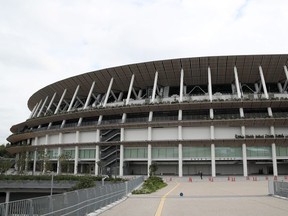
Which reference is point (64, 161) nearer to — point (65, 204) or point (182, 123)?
point (182, 123)

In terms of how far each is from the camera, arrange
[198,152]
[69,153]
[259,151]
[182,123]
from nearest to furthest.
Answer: [259,151] → [182,123] → [198,152] → [69,153]

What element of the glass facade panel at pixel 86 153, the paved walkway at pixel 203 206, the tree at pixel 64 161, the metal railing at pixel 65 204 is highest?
the glass facade panel at pixel 86 153

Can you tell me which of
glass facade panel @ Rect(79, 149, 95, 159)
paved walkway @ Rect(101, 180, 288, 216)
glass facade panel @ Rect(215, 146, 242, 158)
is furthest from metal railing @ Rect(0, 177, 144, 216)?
glass facade panel @ Rect(79, 149, 95, 159)

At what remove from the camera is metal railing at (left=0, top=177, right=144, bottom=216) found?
8.15 m

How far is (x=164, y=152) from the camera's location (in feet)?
193

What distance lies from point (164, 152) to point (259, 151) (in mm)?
16280

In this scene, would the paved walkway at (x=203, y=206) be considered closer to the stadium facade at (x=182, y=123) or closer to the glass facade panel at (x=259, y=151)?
the stadium facade at (x=182, y=123)

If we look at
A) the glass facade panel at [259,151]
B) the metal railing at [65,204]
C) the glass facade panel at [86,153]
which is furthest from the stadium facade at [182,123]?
the metal railing at [65,204]

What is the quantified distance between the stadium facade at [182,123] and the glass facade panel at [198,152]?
0.17 meters

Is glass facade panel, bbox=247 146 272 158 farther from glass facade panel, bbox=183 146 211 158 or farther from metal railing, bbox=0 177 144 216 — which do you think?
metal railing, bbox=0 177 144 216

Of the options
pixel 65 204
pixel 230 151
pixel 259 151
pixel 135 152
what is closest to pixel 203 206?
A: pixel 65 204

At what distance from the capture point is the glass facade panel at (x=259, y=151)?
5591 cm

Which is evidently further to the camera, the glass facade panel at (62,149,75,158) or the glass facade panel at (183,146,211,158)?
the glass facade panel at (62,149,75,158)

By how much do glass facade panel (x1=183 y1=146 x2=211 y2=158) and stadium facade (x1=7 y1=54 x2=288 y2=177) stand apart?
0.56ft
